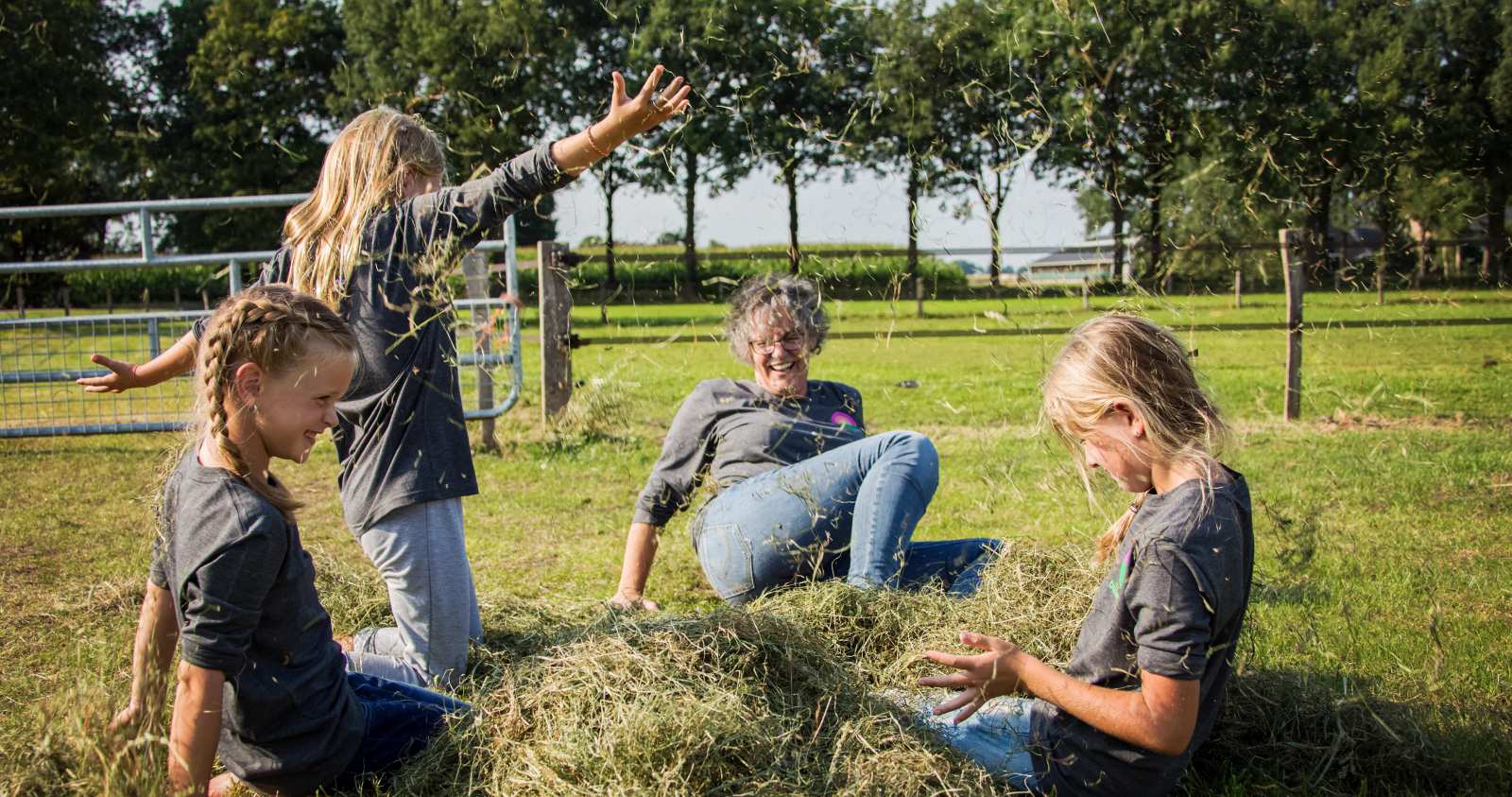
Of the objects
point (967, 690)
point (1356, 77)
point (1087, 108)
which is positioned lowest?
point (967, 690)

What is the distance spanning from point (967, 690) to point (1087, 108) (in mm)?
2979

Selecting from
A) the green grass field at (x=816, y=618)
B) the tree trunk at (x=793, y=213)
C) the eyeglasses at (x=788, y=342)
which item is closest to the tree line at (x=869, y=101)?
the tree trunk at (x=793, y=213)

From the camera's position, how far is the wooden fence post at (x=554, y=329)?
9164mm

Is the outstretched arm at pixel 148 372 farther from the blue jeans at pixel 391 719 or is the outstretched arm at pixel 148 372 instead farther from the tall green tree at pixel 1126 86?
the tall green tree at pixel 1126 86

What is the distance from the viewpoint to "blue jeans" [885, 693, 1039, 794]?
2617mm

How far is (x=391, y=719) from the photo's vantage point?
282 cm

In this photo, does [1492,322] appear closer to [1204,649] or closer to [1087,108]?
[1087,108]

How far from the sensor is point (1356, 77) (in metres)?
16.5

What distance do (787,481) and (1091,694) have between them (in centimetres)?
181

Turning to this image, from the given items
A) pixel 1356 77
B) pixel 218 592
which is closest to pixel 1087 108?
pixel 218 592

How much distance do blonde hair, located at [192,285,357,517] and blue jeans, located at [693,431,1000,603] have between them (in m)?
1.86

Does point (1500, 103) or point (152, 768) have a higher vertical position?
point (1500, 103)

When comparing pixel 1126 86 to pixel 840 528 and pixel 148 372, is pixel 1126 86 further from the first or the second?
pixel 148 372

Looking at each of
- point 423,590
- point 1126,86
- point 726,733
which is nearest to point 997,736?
point 726,733
